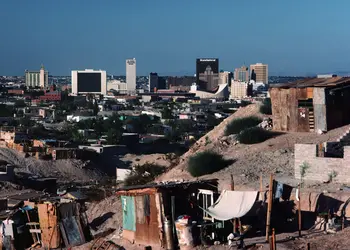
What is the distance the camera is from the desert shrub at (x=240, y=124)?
2123 cm

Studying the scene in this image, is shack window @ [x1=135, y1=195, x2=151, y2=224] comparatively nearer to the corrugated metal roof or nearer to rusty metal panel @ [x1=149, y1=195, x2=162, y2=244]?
rusty metal panel @ [x1=149, y1=195, x2=162, y2=244]

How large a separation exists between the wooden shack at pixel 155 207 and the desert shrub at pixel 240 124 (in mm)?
7846

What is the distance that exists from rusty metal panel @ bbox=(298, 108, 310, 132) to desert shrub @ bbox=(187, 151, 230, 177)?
9.92 ft

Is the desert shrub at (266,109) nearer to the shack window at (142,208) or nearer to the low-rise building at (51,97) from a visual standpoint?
the shack window at (142,208)

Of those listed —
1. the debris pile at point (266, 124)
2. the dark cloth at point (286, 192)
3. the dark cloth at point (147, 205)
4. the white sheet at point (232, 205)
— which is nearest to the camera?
the white sheet at point (232, 205)

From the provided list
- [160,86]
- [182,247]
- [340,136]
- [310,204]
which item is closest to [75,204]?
[182,247]

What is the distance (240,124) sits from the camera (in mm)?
21375

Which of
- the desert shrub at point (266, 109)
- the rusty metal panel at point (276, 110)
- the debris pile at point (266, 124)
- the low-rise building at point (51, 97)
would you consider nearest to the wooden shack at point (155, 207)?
the rusty metal panel at point (276, 110)

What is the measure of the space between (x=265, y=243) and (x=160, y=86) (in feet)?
526

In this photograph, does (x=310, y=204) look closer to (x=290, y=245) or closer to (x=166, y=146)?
(x=290, y=245)

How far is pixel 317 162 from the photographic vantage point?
576 inches

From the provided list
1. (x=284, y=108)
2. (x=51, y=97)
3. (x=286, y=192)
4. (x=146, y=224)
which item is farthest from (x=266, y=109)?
(x=51, y=97)

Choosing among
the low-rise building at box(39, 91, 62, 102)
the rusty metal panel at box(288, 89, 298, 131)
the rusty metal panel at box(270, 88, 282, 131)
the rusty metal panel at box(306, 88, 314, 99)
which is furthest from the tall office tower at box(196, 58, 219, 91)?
the rusty metal panel at box(306, 88, 314, 99)

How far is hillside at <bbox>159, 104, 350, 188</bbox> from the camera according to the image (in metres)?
15.4
